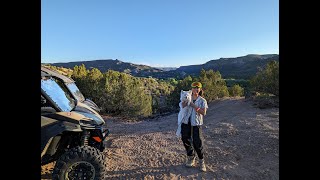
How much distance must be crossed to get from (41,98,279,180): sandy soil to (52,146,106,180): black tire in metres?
0.94

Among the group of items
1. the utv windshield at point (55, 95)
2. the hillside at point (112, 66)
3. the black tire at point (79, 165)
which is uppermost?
the hillside at point (112, 66)

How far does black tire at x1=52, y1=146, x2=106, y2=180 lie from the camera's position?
4.11m

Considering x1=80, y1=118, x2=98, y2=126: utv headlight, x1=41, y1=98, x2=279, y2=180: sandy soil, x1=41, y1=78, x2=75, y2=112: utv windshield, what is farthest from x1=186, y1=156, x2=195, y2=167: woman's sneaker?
x1=41, y1=78, x2=75, y2=112: utv windshield

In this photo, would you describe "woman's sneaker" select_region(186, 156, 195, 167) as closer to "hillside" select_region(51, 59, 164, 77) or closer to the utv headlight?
the utv headlight

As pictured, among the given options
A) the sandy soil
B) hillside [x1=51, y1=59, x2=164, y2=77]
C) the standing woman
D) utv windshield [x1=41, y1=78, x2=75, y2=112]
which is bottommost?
the sandy soil

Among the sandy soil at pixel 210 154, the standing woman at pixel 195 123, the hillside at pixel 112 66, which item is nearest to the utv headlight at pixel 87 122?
the sandy soil at pixel 210 154

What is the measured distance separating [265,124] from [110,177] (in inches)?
252

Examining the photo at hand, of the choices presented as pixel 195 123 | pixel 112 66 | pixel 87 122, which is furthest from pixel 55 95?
pixel 112 66

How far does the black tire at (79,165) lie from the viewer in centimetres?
411

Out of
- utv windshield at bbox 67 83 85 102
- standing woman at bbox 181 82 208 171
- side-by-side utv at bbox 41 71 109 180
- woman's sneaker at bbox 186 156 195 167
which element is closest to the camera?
side-by-side utv at bbox 41 71 109 180

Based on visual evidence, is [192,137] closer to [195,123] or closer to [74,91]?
[195,123]

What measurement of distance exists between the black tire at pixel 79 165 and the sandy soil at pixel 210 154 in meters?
0.94

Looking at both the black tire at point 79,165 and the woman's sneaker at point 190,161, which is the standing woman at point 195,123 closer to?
the woman's sneaker at point 190,161
